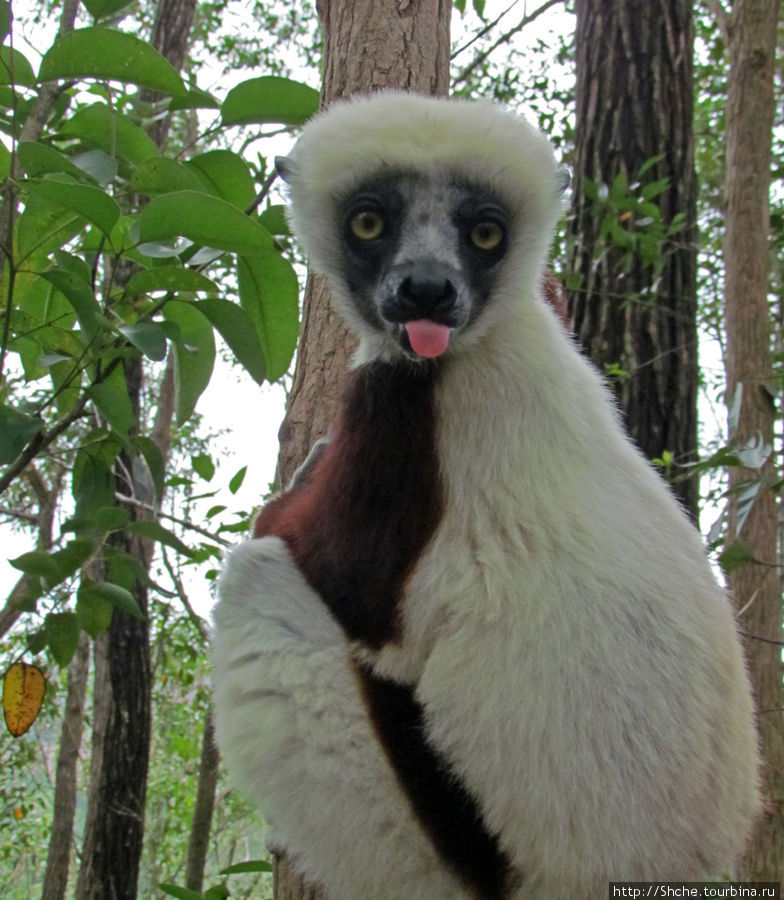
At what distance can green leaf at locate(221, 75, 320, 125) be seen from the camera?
8.14ft

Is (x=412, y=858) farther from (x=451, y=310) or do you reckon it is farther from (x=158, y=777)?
(x=158, y=777)

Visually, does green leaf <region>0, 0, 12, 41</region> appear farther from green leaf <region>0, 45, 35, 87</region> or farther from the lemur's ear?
the lemur's ear

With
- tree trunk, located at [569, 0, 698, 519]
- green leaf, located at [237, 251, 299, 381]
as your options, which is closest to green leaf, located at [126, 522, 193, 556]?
green leaf, located at [237, 251, 299, 381]

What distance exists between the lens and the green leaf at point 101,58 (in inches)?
80.5

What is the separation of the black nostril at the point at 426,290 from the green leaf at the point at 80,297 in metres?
0.77

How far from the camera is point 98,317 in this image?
2.03 meters

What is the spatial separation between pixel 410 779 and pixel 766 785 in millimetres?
2581

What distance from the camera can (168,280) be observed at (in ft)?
7.08

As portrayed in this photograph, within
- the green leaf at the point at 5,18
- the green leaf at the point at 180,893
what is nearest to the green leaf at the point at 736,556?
the green leaf at the point at 180,893

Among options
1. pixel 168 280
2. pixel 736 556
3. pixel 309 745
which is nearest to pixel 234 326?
pixel 168 280

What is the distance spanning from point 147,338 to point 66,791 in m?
8.32

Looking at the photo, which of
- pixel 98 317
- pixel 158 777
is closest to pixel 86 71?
pixel 98 317

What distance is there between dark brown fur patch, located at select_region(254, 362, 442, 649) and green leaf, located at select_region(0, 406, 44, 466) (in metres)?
0.76

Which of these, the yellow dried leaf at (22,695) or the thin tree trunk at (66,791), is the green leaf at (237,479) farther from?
the thin tree trunk at (66,791)
